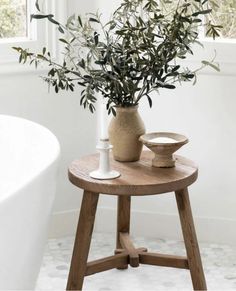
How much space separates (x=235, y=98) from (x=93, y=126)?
2.31 ft

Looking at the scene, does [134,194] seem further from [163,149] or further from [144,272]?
[144,272]

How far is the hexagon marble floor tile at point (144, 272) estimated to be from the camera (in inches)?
125

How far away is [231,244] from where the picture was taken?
3.58m

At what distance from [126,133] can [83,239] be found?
0.44 m

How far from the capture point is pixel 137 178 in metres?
2.88

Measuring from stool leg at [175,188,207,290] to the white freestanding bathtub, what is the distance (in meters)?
0.57

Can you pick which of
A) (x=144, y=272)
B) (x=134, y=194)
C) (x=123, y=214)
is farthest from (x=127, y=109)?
(x=144, y=272)

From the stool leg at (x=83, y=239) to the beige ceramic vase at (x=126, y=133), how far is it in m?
0.24

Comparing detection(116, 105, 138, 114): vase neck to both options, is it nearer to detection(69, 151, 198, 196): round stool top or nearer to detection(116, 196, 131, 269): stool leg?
detection(69, 151, 198, 196): round stool top

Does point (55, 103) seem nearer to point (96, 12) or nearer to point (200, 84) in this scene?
point (96, 12)

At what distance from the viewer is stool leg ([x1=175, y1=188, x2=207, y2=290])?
2953 millimetres

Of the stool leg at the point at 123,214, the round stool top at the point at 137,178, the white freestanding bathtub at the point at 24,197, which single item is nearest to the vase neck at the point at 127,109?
the round stool top at the point at 137,178

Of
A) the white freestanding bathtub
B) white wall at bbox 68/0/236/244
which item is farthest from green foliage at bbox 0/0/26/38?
the white freestanding bathtub

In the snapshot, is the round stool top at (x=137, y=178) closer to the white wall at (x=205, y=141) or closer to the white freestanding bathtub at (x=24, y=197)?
the white freestanding bathtub at (x=24, y=197)
